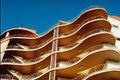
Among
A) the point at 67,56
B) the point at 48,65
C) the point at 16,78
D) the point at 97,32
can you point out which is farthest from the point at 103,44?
the point at 16,78

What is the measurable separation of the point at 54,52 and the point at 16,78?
5052 mm

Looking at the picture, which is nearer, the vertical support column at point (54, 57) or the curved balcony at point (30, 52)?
the vertical support column at point (54, 57)

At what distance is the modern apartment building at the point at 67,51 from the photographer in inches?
1161

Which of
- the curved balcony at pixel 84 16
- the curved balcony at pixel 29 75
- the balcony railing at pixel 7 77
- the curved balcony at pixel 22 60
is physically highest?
the curved balcony at pixel 84 16

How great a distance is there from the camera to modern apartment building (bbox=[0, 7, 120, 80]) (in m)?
29.5

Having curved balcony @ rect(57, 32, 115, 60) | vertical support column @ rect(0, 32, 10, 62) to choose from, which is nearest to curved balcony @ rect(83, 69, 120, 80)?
curved balcony @ rect(57, 32, 115, 60)

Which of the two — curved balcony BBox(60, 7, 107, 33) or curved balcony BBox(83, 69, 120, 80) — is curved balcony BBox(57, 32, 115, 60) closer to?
curved balcony BBox(60, 7, 107, 33)

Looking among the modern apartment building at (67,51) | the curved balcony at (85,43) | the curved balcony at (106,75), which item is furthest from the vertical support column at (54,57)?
the curved balcony at (106,75)

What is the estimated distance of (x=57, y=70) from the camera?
30.2 m

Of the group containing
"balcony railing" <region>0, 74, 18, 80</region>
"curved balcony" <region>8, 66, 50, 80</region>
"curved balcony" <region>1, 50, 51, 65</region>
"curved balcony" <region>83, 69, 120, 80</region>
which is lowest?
"curved balcony" <region>83, 69, 120, 80</region>

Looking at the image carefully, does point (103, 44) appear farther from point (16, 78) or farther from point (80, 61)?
point (16, 78)

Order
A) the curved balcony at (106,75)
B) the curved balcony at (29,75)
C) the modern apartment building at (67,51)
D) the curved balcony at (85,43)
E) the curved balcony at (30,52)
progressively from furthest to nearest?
the curved balcony at (30,52) < the curved balcony at (29,75) < the curved balcony at (85,43) < the modern apartment building at (67,51) < the curved balcony at (106,75)

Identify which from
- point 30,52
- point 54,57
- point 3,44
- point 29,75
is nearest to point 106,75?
point 54,57

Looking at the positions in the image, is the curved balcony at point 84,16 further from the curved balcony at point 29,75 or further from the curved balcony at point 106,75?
the curved balcony at point 106,75
